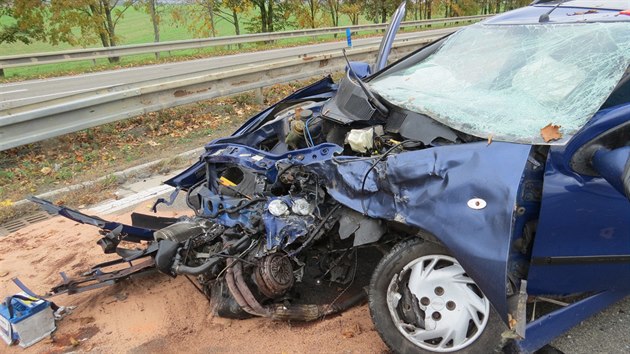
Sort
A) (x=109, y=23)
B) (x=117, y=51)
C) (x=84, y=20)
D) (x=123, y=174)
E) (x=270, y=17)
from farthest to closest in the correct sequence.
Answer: (x=270, y=17) → (x=109, y=23) → (x=84, y=20) → (x=117, y=51) → (x=123, y=174)

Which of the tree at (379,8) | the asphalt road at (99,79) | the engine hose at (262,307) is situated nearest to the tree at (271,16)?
the tree at (379,8)

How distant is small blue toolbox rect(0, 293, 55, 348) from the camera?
9.05 feet

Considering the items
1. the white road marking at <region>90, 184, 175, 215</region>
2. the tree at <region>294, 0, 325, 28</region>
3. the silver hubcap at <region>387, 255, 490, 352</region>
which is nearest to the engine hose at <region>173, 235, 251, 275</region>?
the silver hubcap at <region>387, 255, 490, 352</region>

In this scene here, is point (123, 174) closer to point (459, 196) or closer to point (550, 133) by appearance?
point (459, 196)

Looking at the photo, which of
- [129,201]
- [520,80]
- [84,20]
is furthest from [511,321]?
[84,20]

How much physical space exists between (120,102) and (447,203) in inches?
200

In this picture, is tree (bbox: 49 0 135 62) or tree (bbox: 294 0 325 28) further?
tree (bbox: 294 0 325 28)

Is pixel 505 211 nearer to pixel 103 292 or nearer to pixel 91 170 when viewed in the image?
pixel 103 292

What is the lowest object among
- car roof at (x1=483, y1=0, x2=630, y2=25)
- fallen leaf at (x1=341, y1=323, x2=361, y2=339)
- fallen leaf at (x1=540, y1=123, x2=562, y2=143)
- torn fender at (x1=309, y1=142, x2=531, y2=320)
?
fallen leaf at (x1=341, y1=323, x2=361, y2=339)

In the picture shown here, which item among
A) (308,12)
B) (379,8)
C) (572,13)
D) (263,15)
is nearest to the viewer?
(572,13)

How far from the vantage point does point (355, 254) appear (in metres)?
2.89

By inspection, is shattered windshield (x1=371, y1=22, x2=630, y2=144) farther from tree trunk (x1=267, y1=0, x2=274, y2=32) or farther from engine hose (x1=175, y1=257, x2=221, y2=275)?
tree trunk (x1=267, y1=0, x2=274, y2=32)

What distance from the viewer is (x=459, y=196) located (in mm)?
2123

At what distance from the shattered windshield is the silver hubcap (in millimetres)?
723
